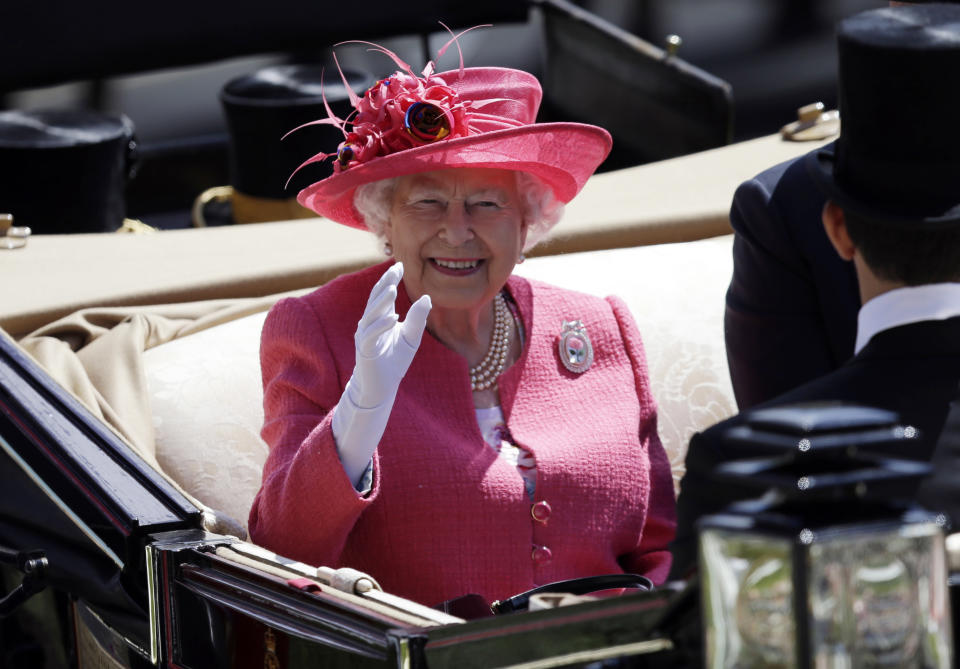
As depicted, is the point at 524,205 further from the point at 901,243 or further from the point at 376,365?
the point at 901,243

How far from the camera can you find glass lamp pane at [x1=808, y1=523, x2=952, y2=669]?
3.73ft

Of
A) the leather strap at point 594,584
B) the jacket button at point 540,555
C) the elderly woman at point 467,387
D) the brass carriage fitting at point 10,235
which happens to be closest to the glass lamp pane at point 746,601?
the leather strap at point 594,584

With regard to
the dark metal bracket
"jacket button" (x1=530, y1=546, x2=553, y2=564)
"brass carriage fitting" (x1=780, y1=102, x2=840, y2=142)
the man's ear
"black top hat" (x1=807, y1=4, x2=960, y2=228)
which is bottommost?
"jacket button" (x1=530, y1=546, x2=553, y2=564)

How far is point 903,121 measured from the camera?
1548 millimetres

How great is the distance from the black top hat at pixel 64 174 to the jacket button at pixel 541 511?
2452 millimetres

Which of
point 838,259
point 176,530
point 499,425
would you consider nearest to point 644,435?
point 499,425

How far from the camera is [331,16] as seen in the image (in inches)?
222

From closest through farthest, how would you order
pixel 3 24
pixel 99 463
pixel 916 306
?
pixel 916 306 → pixel 99 463 → pixel 3 24

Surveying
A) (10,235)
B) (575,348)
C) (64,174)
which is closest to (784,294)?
(575,348)

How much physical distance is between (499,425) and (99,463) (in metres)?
0.58

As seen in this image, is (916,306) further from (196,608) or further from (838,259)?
(196,608)

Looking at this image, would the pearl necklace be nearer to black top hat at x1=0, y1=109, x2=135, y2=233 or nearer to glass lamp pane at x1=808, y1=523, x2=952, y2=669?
glass lamp pane at x1=808, y1=523, x2=952, y2=669

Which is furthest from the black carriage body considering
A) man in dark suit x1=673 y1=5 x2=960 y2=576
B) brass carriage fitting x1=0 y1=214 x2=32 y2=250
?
brass carriage fitting x1=0 y1=214 x2=32 y2=250

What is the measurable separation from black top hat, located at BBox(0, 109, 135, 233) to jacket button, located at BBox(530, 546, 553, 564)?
8.11 feet
